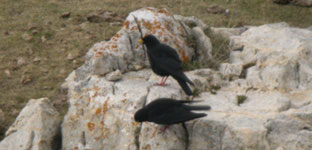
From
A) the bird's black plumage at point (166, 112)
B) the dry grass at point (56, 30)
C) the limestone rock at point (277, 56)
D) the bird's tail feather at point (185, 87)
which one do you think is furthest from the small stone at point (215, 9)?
A: the bird's black plumage at point (166, 112)

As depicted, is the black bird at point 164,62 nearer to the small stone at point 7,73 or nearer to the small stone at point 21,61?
the small stone at point 7,73

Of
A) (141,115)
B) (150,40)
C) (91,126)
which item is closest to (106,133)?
(91,126)

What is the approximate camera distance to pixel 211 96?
23.9ft

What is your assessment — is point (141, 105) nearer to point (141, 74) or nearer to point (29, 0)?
point (141, 74)

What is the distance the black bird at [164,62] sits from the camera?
6.99 m

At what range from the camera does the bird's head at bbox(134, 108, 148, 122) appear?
6.16 m

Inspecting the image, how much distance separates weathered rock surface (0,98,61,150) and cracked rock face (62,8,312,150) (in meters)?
0.28

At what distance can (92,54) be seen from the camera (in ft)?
26.4

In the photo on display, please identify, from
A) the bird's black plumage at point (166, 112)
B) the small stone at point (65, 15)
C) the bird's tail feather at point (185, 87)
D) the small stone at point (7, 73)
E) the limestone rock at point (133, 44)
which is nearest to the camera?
the bird's black plumage at point (166, 112)

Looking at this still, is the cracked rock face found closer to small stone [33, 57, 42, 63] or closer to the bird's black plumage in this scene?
the bird's black plumage

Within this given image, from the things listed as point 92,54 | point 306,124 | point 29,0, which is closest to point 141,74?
point 92,54

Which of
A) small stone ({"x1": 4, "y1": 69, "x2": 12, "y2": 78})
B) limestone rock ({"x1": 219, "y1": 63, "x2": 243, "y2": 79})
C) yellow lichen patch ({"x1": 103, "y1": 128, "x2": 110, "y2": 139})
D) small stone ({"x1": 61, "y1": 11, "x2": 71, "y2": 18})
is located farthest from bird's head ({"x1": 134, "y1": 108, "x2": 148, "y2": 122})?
small stone ({"x1": 61, "y1": 11, "x2": 71, "y2": 18})

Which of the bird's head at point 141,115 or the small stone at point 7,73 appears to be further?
the small stone at point 7,73

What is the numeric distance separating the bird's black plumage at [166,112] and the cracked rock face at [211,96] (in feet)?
1.01
